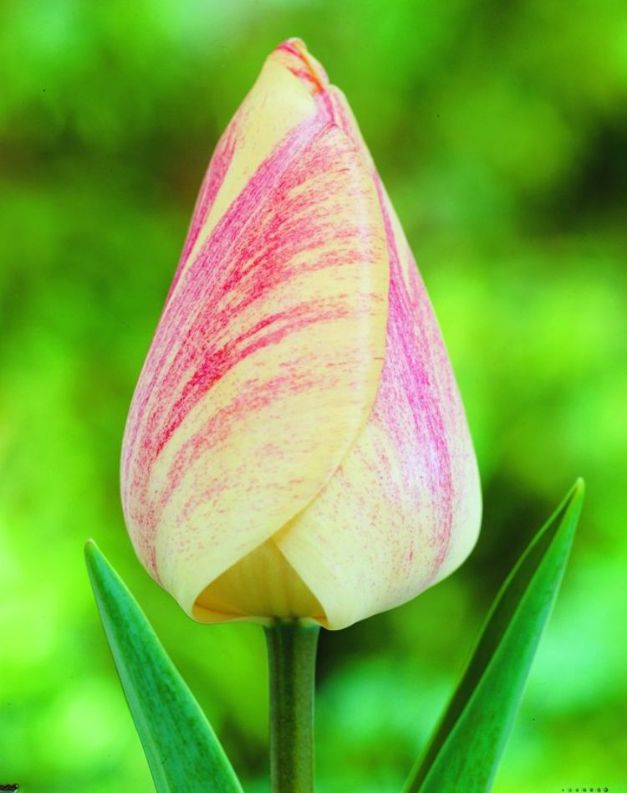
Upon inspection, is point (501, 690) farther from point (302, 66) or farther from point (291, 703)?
point (302, 66)

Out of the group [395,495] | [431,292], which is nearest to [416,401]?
[395,495]

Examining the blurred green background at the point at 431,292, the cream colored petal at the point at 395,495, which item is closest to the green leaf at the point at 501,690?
the cream colored petal at the point at 395,495

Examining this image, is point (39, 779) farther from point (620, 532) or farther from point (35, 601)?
point (620, 532)

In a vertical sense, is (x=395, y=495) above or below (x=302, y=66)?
below

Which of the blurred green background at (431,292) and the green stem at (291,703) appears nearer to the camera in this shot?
the green stem at (291,703)

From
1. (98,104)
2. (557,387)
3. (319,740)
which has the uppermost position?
(98,104)

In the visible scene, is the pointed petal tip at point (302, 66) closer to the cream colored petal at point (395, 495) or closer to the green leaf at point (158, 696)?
the cream colored petal at point (395, 495)

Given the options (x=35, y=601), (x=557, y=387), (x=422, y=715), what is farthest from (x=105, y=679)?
(x=557, y=387)
